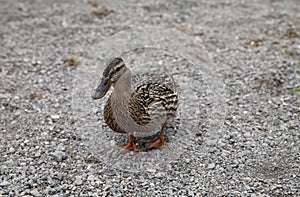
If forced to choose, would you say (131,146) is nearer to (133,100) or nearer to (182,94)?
(133,100)

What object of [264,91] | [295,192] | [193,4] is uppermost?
[193,4]

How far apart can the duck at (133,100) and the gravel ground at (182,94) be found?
0.35 metres

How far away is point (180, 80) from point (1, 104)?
2.06 m

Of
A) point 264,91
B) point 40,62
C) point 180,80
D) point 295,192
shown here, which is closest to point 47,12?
point 40,62

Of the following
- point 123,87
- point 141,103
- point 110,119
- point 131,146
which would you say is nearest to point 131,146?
point 131,146

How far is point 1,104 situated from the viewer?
5.16 meters

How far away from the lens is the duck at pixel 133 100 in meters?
4.01

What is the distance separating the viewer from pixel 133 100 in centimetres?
414

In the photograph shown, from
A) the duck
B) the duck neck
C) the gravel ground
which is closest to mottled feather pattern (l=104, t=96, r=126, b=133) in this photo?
the duck

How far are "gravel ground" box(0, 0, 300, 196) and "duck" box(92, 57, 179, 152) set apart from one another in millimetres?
346

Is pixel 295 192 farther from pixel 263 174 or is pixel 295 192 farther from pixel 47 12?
pixel 47 12

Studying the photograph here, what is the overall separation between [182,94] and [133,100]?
4.10 ft

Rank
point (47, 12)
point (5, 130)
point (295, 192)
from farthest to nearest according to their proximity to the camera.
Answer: point (47, 12), point (5, 130), point (295, 192)

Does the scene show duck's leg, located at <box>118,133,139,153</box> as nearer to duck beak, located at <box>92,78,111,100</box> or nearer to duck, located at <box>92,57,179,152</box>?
duck, located at <box>92,57,179,152</box>
